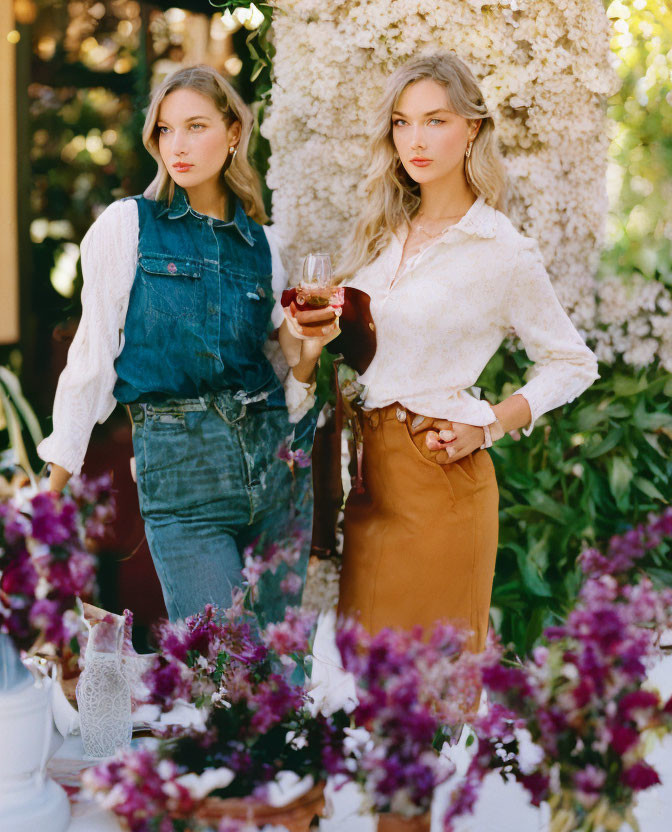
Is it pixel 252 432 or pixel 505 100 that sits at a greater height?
pixel 505 100

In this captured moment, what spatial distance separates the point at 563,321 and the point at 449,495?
516 mm

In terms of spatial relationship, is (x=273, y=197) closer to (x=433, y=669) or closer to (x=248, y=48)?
(x=248, y=48)

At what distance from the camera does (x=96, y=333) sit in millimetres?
2219

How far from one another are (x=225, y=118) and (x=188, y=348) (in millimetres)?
585

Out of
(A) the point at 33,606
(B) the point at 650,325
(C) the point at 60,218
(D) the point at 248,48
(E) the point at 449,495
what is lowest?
(A) the point at 33,606

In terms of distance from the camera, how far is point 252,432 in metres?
2.37

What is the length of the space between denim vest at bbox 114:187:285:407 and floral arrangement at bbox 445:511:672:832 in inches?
39.2

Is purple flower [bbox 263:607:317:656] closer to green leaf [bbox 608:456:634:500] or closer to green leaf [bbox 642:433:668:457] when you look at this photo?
green leaf [bbox 608:456:634:500]

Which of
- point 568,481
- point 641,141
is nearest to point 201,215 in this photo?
point 641,141

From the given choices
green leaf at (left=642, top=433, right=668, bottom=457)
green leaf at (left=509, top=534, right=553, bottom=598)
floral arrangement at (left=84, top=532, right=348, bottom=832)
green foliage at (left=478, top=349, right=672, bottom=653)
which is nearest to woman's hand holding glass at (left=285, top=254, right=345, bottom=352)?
floral arrangement at (left=84, top=532, right=348, bottom=832)

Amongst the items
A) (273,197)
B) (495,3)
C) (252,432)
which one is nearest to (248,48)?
(273,197)

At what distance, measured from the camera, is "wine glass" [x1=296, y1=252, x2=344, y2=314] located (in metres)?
2.01

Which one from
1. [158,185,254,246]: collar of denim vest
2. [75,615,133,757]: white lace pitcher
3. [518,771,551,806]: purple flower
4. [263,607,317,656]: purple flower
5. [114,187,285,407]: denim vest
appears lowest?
[75,615,133,757]: white lace pitcher

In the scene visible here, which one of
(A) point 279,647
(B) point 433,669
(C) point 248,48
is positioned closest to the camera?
(B) point 433,669
